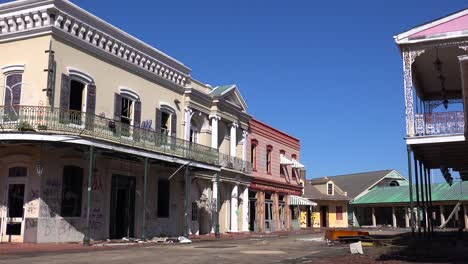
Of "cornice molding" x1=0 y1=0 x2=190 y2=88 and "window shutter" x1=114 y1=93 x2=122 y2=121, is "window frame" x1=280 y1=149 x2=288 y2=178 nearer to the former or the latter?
"cornice molding" x1=0 y1=0 x2=190 y2=88

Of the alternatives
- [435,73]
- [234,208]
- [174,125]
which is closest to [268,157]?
[234,208]

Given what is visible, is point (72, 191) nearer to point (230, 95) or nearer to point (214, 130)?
point (214, 130)

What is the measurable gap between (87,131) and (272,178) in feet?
73.6

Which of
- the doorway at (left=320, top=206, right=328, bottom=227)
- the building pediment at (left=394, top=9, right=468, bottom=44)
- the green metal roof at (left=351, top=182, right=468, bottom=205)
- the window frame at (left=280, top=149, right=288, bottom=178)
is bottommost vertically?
the doorway at (left=320, top=206, right=328, bottom=227)

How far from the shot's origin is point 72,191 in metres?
20.6

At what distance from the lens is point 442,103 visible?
76.1 ft

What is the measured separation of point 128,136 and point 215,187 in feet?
33.4

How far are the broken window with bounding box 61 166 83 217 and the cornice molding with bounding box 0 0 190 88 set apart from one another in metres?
5.10

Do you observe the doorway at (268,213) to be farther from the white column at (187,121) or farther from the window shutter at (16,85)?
the window shutter at (16,85)

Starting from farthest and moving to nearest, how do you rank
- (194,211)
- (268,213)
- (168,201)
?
(268,213)
(194,211)
(168,201)

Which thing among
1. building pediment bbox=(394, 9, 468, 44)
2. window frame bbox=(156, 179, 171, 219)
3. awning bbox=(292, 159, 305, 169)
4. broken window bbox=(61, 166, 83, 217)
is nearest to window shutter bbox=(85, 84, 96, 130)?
broken window bbox=(61, 166, 83, 217)

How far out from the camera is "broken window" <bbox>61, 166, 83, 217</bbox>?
2019 cm

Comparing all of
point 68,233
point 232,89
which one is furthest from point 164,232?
point 232,89

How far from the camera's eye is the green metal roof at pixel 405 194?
4578cm
